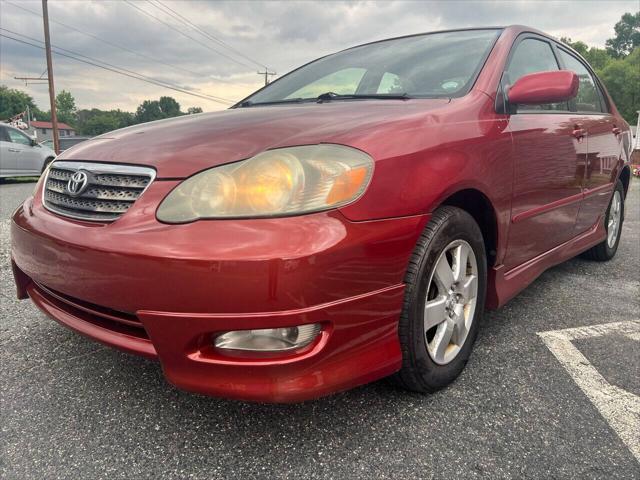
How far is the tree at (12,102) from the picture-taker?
255ft

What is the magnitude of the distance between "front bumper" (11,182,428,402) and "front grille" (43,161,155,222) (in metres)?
0.06

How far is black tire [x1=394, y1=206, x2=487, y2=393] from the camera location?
5.18 feet

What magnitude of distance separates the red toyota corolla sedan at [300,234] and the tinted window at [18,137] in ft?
33.8

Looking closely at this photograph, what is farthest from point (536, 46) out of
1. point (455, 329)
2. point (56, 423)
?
point (56, 423)

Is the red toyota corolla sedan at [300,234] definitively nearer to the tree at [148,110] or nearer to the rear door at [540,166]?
the rear door at [540,166]

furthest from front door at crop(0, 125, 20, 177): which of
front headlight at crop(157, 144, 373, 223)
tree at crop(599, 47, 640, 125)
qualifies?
tree at crop(599, 47, 640, 125)

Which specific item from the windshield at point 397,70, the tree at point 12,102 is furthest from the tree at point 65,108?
the windshield at point 397,70

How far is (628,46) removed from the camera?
76625 mm

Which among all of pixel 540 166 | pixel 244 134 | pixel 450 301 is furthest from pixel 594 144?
pixel 244 134

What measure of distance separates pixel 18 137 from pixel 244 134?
11.2m

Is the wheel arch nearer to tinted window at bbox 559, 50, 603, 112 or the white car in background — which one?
tinted window at bbox 559, 50, 603, 112

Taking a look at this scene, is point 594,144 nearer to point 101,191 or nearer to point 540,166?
point 540,166

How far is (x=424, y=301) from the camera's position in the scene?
1646 millimetres

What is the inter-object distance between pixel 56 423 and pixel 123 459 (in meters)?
0.35
